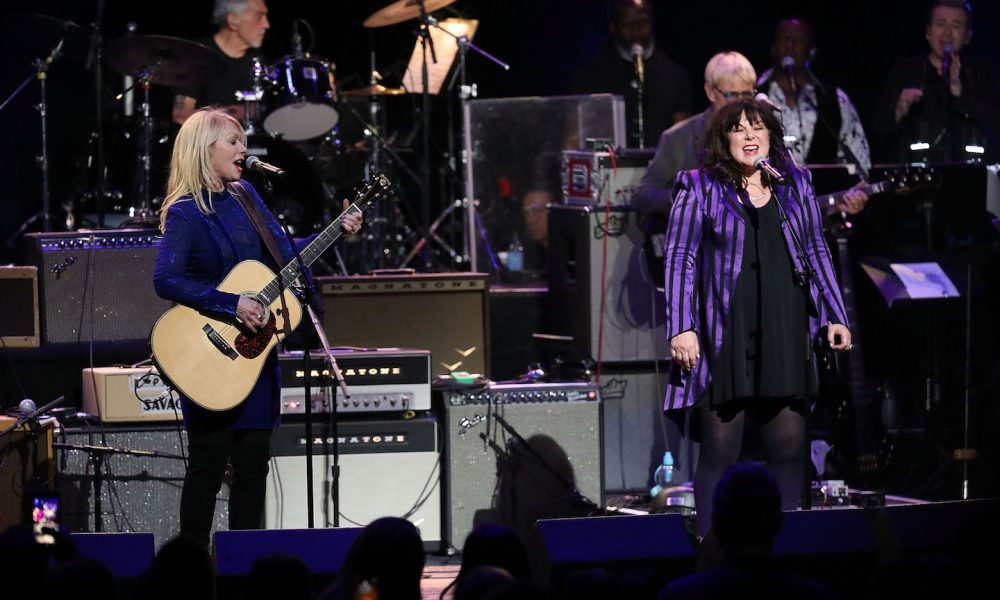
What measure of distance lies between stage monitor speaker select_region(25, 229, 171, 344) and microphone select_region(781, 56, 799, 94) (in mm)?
4186

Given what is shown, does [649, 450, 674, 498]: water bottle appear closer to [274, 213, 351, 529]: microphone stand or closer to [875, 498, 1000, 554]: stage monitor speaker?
[274, 213, 351, 529]: microphone stand

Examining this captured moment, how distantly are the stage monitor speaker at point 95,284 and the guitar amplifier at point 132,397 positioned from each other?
44cm

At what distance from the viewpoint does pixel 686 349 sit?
18.7ft

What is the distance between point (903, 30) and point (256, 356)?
6.95 m

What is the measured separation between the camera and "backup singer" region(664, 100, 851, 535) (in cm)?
575

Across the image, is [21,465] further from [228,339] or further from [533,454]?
[533,454]

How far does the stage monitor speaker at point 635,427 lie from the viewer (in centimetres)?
838

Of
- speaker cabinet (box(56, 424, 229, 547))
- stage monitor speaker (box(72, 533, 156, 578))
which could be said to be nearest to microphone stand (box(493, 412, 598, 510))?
speaker cabinet (box(56, 424, 229, 547))

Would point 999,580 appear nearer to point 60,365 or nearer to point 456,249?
point 60,365

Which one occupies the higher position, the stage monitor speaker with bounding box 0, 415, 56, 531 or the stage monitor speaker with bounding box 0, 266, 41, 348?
the stage monitor speaker with bounding box 0, 266, 41, 348

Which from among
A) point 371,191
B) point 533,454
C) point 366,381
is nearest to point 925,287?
point 533,454

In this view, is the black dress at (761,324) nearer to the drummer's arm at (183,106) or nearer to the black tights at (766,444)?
the black tights at (766,444)

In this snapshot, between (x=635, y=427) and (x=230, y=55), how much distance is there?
4.04 metres

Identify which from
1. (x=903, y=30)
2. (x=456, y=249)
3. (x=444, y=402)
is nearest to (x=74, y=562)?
(x=444, y=402)
